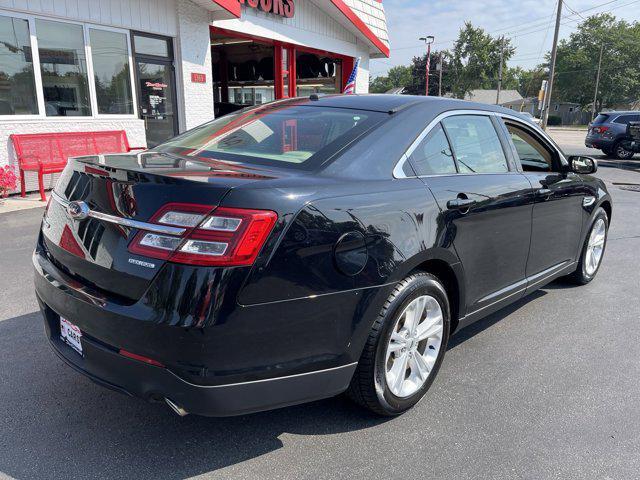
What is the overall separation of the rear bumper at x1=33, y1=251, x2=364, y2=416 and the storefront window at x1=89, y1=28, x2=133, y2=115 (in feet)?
27.4

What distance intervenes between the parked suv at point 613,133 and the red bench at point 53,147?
16.9m

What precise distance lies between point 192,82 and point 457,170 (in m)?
9.47

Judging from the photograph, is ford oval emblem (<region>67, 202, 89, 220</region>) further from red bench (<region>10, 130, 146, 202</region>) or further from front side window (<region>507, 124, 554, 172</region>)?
red bench (<region>10, 130, 146, 202</region>)

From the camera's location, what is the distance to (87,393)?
282 centimetres

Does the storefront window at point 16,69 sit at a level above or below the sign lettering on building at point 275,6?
below

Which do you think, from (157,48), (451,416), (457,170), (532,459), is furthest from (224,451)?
(157,48)

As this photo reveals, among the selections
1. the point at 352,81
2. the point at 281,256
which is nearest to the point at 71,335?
the point at 281,256

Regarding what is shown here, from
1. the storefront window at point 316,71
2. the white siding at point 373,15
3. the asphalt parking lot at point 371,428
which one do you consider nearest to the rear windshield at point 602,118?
the white siding at point 373,15

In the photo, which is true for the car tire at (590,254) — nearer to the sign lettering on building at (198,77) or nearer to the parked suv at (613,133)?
the sign lettering on building at (198,77)

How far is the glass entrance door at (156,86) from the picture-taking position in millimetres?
10305

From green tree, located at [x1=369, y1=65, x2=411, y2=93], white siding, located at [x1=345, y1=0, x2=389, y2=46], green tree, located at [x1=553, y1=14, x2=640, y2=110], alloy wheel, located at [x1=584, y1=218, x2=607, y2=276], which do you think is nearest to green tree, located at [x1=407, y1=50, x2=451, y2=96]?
green tree, located at [x1=553, y1=14, x2=640, y2=110]

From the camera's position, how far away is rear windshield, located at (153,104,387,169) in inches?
101

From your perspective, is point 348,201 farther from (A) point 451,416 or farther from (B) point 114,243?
(A) point 451,416

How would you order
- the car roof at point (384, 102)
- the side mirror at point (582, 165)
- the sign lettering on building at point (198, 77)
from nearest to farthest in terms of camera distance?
1. the car roof at point (384, 102)
2. the side mirror at point (582, 165)
3. the sign lettering on building at point (198, 77)
